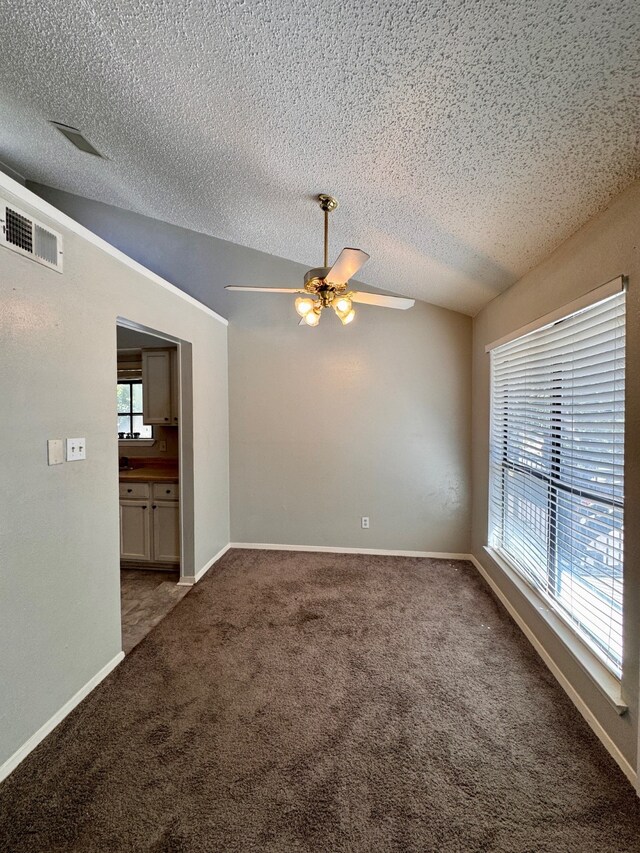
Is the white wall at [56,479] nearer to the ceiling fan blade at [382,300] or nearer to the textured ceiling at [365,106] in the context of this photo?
the textured ceiling at [365,106]

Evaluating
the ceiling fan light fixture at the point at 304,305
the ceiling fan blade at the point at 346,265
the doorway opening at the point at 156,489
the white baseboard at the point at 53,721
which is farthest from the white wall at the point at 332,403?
the white baseboard at the point at 53,721

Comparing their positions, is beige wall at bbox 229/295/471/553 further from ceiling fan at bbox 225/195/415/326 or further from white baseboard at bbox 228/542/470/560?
ceiling fan at bbox 225/195/415/326

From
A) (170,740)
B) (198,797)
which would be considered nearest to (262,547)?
(170,740)

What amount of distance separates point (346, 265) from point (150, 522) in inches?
116

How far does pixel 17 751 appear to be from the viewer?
1.50 metres

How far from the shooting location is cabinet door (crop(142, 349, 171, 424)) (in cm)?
355

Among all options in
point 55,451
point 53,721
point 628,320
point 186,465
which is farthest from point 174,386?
point 628,320

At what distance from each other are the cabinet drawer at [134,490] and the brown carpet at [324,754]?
131 centimetres

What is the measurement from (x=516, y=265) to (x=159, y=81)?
2.25 metres

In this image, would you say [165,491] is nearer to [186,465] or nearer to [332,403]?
[186,465]

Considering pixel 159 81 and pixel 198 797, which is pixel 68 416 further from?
pixel 198 797

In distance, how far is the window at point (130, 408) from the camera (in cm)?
415

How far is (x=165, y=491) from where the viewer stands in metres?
3.34

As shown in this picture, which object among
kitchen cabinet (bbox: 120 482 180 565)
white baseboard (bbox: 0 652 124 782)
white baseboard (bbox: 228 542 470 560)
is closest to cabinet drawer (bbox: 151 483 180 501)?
kitchen cabinet (bbox: 120 482 180 565)
